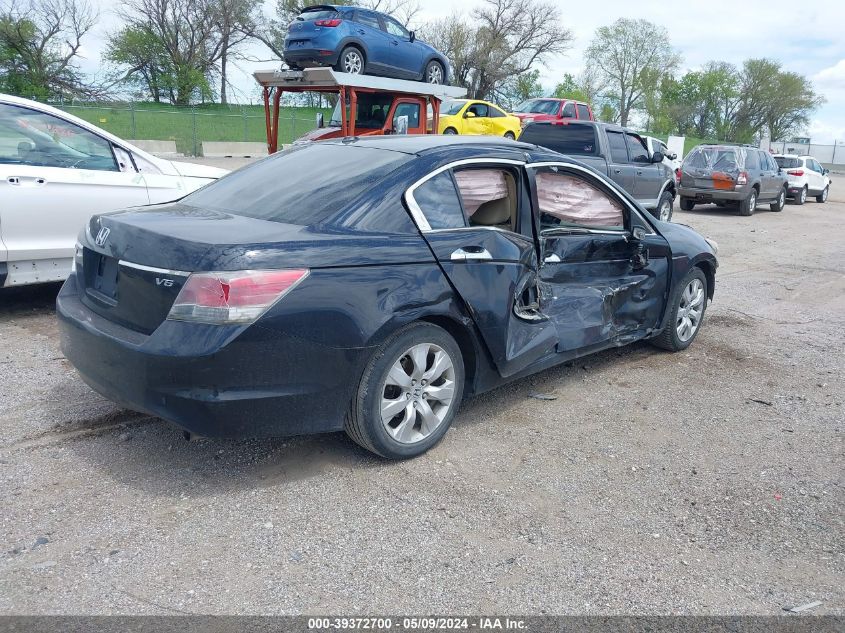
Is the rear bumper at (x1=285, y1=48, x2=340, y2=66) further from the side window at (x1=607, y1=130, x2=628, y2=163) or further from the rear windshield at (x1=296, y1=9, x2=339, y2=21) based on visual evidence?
the side window at (x1=607, y1=130, x2=628, y2=163)

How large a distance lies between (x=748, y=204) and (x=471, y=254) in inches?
632

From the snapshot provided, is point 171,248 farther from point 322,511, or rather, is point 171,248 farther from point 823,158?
point 823,158

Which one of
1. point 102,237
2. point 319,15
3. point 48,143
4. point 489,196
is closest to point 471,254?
point 489,196

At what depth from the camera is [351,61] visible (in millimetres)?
14609

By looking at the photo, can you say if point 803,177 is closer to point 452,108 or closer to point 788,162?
point 788,162

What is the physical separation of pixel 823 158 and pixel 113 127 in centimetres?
6645

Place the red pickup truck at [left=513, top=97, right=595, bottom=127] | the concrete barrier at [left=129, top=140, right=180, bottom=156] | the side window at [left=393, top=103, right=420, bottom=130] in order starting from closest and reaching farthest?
the side window at [left=393, top=103, right=420, bottom=130] → the red pickup truck at [left=513, top=97, right=595, bottom=127] → the concrete barrier at [left=129, top=140, right=180, bottom=156]

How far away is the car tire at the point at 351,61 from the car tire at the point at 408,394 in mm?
11578

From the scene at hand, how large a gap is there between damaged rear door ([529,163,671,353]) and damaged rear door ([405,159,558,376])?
152mm

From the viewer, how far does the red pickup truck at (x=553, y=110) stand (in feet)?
69.8

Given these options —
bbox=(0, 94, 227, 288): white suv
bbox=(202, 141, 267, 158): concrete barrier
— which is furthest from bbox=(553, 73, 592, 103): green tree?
bbox=(0, 94, 227, 288): white suv

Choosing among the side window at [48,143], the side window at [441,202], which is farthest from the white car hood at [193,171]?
the side window at [441,202]

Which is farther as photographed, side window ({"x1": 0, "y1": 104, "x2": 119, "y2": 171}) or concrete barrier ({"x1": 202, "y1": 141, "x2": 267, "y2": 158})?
concrete barrier ({"x1": 202, "y1": 141, "x2": 267, "y2": 158})

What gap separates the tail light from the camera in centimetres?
316
